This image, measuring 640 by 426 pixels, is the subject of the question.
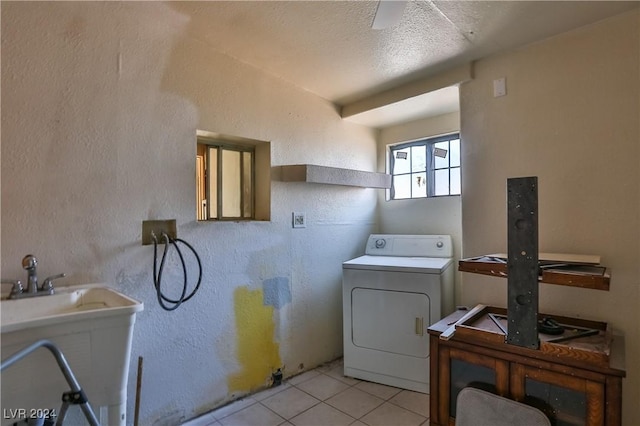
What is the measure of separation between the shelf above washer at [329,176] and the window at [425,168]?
0.55ft

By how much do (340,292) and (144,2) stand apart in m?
2.34

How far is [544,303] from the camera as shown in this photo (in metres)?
1.82

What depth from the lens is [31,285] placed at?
1338 mm

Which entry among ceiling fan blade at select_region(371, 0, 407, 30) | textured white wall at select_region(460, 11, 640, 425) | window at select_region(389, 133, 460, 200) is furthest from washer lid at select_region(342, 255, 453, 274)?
ceiling fan blade at select_region(371, 0, 407, 30)

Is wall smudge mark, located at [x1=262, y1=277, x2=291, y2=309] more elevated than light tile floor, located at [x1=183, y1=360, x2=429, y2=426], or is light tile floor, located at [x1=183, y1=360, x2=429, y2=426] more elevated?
wall smudge mark, located at [x1=262, y1=277, x2=291, y2=309]

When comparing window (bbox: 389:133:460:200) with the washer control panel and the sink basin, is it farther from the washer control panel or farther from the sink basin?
the sink basin

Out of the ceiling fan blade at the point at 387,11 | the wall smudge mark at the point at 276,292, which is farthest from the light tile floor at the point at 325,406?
the ceiling fan blade at the point at 387,11

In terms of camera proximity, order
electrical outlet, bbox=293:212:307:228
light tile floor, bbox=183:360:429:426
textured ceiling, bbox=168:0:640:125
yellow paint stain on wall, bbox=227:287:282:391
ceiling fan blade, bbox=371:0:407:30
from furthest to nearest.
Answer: electrical outlet, bbox=293:212:307:228, yellow paint stain on wall, bbox=227:287:282:391, light tile floor, bbox=183:360:429:426, textured ceiling, bbox=168:0:640:125, ceiling fan blade, bbox=371:0:407:30

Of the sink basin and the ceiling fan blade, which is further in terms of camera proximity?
the ceiling fan blade

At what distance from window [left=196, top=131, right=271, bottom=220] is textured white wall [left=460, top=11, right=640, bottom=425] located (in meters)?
1.38

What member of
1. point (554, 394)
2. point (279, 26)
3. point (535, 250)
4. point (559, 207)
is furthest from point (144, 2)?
point (554, 394)

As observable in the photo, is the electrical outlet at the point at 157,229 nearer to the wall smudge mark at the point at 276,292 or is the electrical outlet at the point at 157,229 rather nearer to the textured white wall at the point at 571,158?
the wall smudge mark at the point at 276,292

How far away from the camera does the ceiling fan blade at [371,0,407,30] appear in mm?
1181

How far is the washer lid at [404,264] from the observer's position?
217 centimetres
